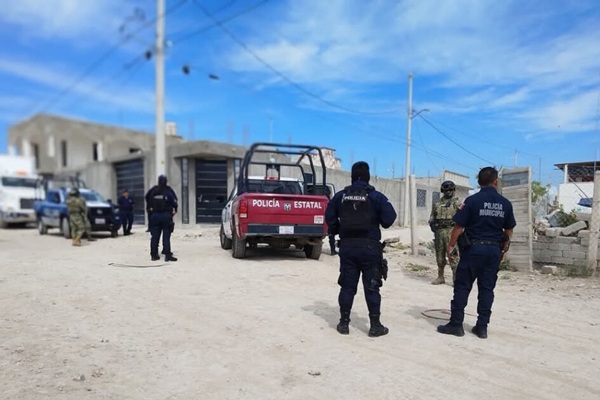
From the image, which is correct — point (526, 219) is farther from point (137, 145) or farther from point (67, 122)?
point (67, 122)

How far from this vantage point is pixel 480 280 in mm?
4773

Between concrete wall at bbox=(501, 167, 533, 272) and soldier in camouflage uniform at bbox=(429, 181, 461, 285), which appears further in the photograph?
concrete wall at bbox=(501, 167, 533, 272)

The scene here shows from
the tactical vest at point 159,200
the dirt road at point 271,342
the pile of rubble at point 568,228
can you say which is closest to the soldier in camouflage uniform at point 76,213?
the tactical vest at point 159,200

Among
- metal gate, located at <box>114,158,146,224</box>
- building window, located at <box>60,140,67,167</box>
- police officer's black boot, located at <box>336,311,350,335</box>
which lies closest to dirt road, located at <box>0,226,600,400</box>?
police officer's black boot, located at <box>336,311,350,335</box>

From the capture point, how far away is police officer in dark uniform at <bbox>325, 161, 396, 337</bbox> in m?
4.61

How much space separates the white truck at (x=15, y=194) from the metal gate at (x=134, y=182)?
4087 millimetres

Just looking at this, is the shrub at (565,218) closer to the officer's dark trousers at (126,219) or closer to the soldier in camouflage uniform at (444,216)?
the soldier in camouflage uniform at (444,216)

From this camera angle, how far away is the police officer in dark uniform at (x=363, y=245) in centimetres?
461

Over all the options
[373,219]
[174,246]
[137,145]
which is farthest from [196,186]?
[137,145]

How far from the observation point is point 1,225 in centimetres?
2234

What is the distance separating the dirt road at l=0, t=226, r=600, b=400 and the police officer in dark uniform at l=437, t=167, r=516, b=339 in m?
0.24

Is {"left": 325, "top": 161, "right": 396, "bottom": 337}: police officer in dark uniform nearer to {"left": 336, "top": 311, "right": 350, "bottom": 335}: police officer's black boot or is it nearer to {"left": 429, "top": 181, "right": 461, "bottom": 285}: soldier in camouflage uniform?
{"left": 336, "top": 311, "right": 350, "bottom": 335}: police officer's black boot

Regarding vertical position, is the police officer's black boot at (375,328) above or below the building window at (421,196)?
below

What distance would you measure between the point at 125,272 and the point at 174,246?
455 centimetres
